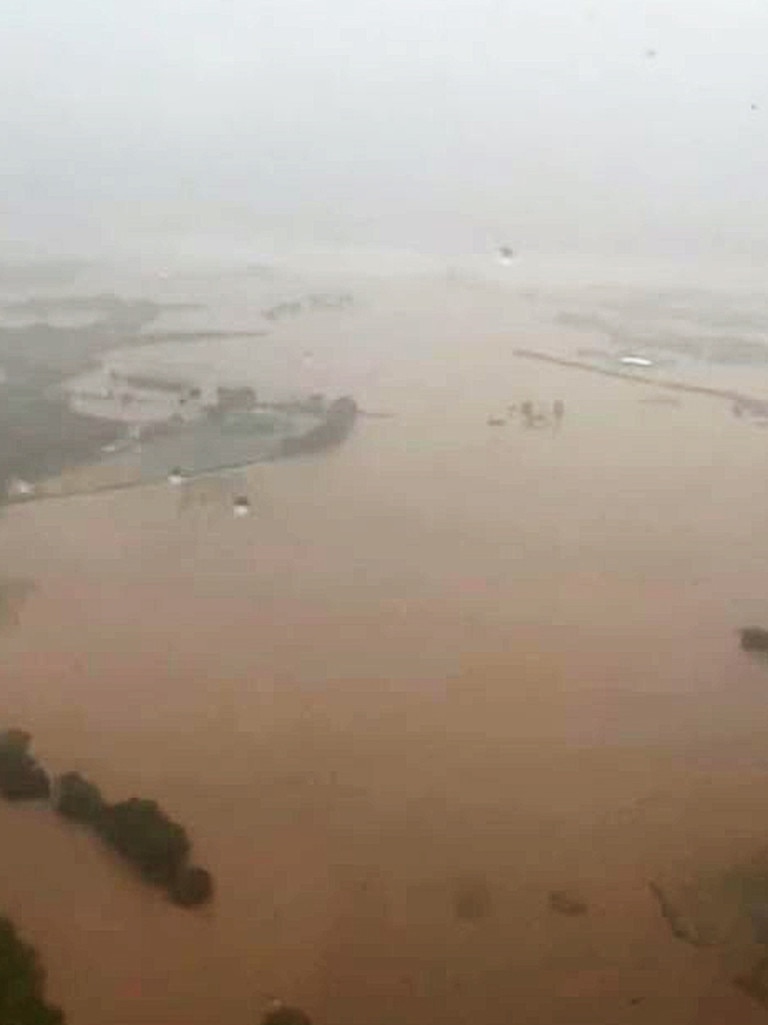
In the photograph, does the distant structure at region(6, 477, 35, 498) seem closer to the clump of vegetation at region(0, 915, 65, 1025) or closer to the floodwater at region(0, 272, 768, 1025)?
the floodwater at region(0, 272, 768, 1025)

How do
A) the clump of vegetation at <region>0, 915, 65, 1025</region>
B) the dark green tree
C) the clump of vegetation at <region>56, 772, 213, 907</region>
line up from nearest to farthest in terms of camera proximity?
the clump of vegetation at <region>0, 915, 65, 1025</region>
the clump of vegetation at <region>56, 772, 213, 907</region>
the dark green tree

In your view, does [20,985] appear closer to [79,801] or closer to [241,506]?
[79,801]

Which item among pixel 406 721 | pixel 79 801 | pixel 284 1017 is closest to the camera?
pixel 284 1017

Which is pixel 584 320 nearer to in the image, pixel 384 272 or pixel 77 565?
pixel 384 272

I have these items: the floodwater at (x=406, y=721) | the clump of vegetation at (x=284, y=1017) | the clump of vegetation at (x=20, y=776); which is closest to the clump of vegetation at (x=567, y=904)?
the floodwater at (x=406, y=721)

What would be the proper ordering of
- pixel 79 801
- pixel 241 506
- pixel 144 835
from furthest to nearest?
1. pixel 241 506
2. pixel 79 801
3. pixel 144 835

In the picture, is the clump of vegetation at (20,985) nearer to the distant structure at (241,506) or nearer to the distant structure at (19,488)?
the distant structure at (241,506)

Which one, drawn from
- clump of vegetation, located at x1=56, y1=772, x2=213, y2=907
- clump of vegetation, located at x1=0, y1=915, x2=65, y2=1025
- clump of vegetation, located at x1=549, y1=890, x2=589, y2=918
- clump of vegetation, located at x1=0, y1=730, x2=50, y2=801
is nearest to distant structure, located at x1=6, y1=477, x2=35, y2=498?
clump of vegetation, located at x1=0, y1=730, x2=50, y2=801

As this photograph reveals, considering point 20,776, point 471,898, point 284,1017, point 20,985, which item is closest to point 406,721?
point 471,898
